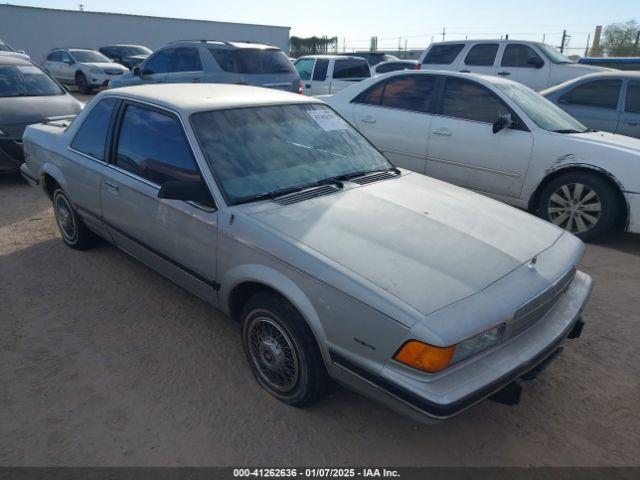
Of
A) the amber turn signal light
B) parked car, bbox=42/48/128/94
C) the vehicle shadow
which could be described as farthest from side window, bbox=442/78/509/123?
parked car, bbox=42/48/128/94

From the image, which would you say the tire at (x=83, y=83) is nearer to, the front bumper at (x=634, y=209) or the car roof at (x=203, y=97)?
the car roof at (x=203, y=97)

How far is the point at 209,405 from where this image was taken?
2.66m

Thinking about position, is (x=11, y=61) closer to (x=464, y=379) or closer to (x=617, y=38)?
(x=464, y=379)

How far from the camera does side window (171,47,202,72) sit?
31.9 feet

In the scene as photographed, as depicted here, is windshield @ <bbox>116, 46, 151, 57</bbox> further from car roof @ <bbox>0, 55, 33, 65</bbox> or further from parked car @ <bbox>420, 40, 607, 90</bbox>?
parked car @ <bbox>420, 40, 607, 90</bbox>

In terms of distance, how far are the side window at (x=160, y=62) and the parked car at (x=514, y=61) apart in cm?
590

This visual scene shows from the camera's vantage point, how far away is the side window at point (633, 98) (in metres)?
6.61

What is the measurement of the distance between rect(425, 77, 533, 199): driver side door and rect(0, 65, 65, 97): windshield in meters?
5.82

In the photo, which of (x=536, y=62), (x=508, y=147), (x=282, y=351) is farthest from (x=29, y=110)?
(x=536, y=62)

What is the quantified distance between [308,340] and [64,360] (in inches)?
66.6

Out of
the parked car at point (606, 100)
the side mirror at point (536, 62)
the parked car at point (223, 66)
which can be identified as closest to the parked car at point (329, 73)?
the parked car at point (223, 66)

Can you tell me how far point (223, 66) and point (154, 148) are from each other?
276 inches

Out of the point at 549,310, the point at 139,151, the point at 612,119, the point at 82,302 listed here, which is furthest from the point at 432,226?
the point at 612,119

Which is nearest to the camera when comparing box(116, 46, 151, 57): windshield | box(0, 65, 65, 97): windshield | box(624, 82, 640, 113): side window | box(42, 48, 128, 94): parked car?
box(624, 82, 640, 113): side window
